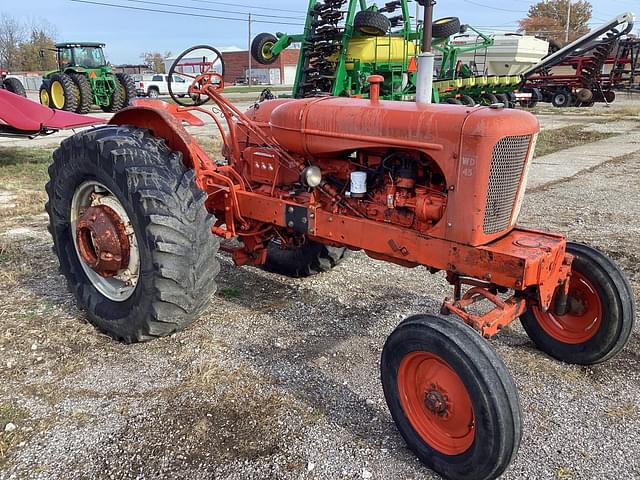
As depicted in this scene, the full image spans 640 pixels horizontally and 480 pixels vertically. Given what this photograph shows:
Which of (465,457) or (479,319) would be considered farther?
(479,319)

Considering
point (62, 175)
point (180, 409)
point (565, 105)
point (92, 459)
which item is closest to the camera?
point (92, 459)

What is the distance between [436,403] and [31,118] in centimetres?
871

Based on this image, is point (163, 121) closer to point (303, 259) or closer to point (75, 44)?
point (303, 259)

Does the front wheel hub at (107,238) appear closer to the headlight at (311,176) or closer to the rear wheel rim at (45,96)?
the headlight at (311,176)

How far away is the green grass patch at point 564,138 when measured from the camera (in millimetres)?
11891

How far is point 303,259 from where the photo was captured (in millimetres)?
4352

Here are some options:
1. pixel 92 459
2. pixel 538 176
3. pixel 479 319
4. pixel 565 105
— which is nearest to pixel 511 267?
pixel 479 319

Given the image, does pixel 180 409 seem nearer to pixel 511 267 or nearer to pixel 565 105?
pixel 511 267

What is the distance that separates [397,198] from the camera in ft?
9.64

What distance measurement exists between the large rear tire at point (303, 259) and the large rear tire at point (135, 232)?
1129 millimetres

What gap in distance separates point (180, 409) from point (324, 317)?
1.28m

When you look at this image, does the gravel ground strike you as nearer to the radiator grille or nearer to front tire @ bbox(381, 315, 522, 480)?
front tire @ bbox(381, 315, 522, 480)

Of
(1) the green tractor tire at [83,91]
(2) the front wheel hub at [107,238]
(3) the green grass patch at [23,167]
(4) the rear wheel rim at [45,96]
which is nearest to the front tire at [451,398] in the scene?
(2) the front wheel hub at [107,238]

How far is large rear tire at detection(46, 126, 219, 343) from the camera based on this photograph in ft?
10.2
